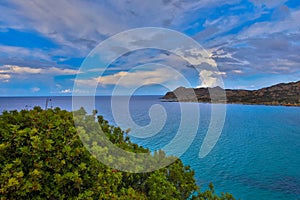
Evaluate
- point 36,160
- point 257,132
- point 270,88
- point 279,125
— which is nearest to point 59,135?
point 36,160

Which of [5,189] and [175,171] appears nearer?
[5,189]

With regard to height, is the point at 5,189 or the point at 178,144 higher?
the point at 5,189

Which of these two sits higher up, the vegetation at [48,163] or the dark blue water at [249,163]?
the vegetation at [48,163]

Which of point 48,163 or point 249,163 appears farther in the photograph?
point 249,163

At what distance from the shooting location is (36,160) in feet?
18.5

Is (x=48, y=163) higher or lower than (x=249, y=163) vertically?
higher

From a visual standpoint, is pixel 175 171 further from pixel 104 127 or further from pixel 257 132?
pixel 257 132

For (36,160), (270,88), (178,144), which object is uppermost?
(270,88)

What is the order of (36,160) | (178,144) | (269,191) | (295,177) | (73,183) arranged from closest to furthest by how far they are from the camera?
(36,160), (73,183), (269,191), (295,177), (178,144)

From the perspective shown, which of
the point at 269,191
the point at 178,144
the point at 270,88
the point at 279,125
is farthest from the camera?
the point at 270,88

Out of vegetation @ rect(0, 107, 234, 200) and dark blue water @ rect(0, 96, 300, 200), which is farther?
dark blue water @ rect(0, 96, 300, 200)

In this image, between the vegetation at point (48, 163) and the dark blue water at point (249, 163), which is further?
the dark blue water at point (249, 163)

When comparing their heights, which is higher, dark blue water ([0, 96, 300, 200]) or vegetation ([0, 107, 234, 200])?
vegetation ([0, 107, 234, 200])

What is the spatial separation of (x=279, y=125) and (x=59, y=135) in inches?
2169
